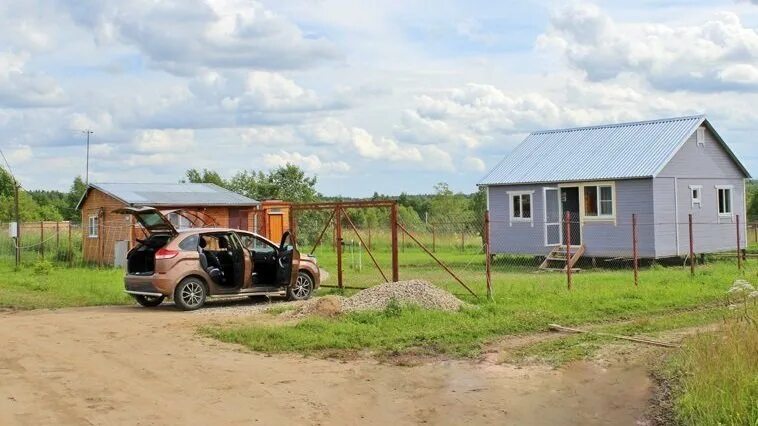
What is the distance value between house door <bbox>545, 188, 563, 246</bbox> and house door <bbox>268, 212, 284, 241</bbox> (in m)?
9.99

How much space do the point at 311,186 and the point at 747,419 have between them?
4418 cm

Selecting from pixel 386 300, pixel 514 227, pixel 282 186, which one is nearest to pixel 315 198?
pixel 282 186

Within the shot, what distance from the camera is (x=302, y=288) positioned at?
57.1 feet

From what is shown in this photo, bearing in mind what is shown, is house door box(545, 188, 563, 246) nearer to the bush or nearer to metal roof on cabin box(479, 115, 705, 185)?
metal roof on cabin box(479, 115, 705, 185)

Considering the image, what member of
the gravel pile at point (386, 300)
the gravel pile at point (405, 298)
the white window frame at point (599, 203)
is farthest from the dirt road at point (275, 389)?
the white window frame at point (599, 203)

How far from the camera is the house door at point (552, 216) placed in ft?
92.0

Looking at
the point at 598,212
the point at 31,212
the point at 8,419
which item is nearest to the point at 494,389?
the point at 8,419

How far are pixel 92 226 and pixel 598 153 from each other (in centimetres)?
1948

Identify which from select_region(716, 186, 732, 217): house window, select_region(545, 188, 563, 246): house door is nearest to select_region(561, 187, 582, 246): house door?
select_region(545, 188, 563, 246): house door

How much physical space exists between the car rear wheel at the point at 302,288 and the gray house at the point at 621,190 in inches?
397

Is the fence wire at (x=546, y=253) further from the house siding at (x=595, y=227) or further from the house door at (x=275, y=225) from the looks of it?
the house door at (x=275, y=225)

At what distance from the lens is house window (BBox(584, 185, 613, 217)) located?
88.5ft

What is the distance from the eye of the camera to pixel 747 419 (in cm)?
657

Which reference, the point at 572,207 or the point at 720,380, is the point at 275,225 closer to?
the point at 572,207
